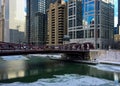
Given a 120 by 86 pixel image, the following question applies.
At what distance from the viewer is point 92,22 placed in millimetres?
119688

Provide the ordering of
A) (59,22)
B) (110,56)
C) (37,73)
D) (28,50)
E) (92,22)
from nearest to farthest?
(37,73), (28,50), (110,56), (92,22), (59,22)

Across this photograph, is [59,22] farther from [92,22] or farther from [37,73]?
[37,73]

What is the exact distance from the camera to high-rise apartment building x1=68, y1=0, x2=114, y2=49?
118062 mm

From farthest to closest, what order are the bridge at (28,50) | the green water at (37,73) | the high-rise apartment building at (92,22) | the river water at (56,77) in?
the high-rise apartment building at (92,22)
the bridge at (28,50)
the green water at (37,73)
the river water at (56,77)

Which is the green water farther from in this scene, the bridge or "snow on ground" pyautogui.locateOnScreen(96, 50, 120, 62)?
"snow on ground" pyautogui.locateOnScreen(96, 50, 120, 62)

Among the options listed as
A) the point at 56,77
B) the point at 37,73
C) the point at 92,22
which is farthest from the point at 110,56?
the point at 92,22

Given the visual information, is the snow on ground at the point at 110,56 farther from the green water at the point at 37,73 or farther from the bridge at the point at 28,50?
the green water at the point at 37,73

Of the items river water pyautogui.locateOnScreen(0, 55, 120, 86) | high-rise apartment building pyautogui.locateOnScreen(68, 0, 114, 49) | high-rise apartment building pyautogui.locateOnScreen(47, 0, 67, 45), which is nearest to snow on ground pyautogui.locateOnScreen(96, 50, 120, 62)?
river water pyautogui.locateOnScreen(0, 55, 120, 86)

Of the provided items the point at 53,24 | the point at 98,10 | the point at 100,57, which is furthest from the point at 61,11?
the point at 100,57

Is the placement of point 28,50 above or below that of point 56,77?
above

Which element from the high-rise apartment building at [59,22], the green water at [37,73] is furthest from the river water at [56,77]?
Result: the high-rise apartment building at [59,22]

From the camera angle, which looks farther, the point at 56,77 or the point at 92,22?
the point at 92,22

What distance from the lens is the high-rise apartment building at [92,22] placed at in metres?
118

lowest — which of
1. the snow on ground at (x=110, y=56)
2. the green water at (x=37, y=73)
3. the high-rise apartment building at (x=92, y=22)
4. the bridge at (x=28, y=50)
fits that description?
the green water at (x=37, y=73)
